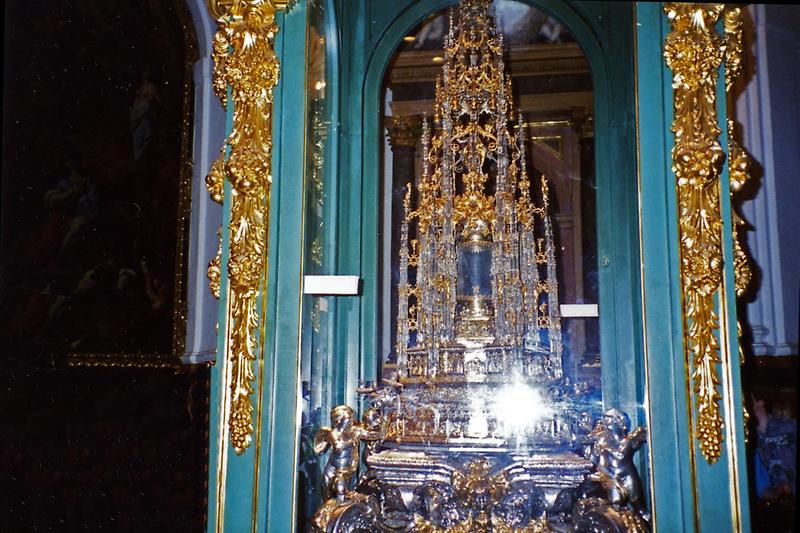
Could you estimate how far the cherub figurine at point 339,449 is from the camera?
2.84m

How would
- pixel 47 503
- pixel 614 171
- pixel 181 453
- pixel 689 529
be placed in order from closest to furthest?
pixel 689 529
pixel 614 171
pixel 47 503
pixel 181 453

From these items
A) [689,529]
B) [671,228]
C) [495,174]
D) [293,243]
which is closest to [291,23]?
[293,243]

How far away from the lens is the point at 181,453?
15.4 feet

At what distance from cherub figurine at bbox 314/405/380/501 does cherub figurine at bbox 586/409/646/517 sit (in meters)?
0.90

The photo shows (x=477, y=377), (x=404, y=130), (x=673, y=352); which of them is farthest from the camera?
(x=404, y=130)

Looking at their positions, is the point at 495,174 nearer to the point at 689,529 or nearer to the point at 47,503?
the point at 689,529

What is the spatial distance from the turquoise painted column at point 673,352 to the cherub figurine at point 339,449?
3.64 feet

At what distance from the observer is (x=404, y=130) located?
11.4 ft

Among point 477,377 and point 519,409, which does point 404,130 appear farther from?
point 519,409

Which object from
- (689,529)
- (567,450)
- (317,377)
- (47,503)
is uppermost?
(317,377)

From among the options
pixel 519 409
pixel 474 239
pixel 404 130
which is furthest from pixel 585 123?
pixel 519 409

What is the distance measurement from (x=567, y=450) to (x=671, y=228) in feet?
3.03

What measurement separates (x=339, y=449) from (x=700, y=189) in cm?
165

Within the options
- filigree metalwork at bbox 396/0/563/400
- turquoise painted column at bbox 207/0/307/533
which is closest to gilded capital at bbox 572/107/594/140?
filigree metalwork at bbox 396/0/563/400
